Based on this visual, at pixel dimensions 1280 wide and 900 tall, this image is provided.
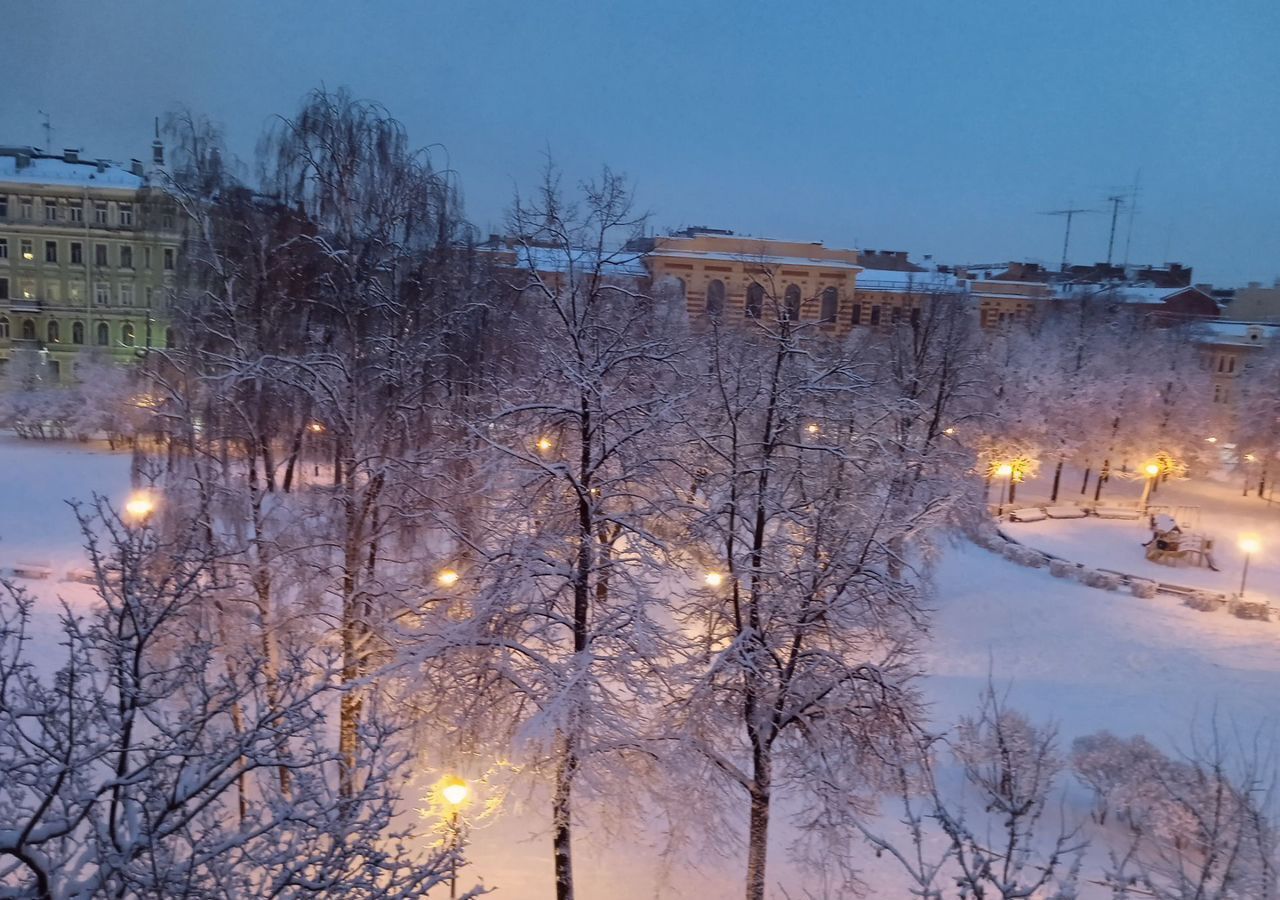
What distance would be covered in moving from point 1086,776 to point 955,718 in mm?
2860

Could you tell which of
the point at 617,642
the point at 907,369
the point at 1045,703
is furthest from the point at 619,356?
the point at 907,369

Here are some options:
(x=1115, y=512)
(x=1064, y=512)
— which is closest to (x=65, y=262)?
(x=1064, y=512)

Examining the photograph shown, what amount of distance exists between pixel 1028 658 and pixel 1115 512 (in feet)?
51.0

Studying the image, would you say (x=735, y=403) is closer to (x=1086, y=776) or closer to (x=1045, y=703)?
(x=1086, y=776)

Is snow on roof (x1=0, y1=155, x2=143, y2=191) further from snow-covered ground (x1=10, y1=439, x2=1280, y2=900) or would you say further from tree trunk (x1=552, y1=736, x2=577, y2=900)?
tree trunk (x1=552, y1=736, x2=577, y2=900)

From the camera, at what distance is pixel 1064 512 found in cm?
3012

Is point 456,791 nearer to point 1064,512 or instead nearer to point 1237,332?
point 1064,512

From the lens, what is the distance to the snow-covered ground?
10.8 m

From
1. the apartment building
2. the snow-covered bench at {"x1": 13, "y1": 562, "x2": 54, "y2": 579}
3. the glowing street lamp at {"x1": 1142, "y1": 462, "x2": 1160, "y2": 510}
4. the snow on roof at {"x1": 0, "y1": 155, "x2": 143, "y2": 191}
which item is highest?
the snow on roof at {"x1": 0, "y1": 155, "x2": 143, "y2": 191}

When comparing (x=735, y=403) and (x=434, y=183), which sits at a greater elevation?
(x=434, y=183)

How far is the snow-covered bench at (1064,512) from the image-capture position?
2956cm

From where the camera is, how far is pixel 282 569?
38.3ft

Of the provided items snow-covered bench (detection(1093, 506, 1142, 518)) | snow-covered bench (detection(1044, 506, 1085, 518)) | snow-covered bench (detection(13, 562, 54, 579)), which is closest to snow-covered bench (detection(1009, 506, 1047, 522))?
snow-covered bench (detection(1044, 506, 1085, 518))

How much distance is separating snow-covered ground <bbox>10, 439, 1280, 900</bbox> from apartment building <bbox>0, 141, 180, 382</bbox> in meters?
21.3
